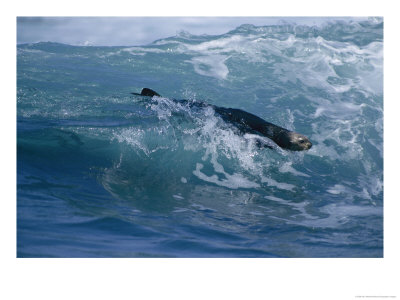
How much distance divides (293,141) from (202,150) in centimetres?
160

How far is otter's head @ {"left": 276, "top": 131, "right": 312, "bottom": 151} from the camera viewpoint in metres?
7.62

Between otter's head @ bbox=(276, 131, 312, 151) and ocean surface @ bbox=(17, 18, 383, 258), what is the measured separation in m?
0.14

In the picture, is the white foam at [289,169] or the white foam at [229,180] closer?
the white foam at [229,180]

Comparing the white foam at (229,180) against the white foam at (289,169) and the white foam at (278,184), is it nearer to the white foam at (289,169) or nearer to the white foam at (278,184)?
the white foam at (278,184)

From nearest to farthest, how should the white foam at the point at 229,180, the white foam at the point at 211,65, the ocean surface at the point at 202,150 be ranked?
the ocean surface at the point at 202,150, the white foam at the point at 229,180, the white foam at the point at 211,65

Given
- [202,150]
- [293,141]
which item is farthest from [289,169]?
[202,150]

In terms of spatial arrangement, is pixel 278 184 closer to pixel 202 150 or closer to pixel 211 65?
pixel 202 150

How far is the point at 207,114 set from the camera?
848 centimetres

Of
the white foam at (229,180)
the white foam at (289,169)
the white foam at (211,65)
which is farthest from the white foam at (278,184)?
the white foam at (211,65)

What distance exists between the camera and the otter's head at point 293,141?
7625 mm

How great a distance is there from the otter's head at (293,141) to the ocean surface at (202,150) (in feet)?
A: 0.46
